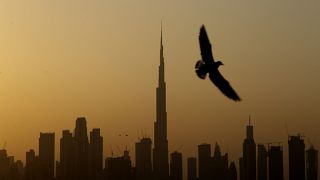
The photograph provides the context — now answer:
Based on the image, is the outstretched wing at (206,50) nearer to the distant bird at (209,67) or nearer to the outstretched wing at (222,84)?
the distant bird at (209,67)

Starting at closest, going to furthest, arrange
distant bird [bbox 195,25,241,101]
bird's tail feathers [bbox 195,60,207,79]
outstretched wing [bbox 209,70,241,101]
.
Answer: bird's tail feathers [bbox 195,60,207,79]
outstretched wing [bbox 209,70,241,101]
distant bird [bbox 195,25,241,101]

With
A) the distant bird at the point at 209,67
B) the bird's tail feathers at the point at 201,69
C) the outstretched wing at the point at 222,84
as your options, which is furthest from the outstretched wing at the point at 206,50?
the outstretched wing at the point at 222,84

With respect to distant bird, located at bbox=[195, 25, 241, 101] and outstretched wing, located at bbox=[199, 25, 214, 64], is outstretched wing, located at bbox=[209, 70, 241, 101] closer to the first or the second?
distant bird, located at bbox=[195, 25, 241, 101]

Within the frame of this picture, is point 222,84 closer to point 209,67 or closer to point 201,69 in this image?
point 209,67

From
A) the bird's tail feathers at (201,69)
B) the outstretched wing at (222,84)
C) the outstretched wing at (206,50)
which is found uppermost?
the outstretched wing at (206,50)

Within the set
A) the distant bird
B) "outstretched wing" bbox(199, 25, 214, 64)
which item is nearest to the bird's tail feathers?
the distant bird

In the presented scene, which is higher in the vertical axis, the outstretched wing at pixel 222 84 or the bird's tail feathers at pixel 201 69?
the bird's tail feathers at pixel 201 69

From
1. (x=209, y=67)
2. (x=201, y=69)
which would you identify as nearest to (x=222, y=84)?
(x=209, y=67)
